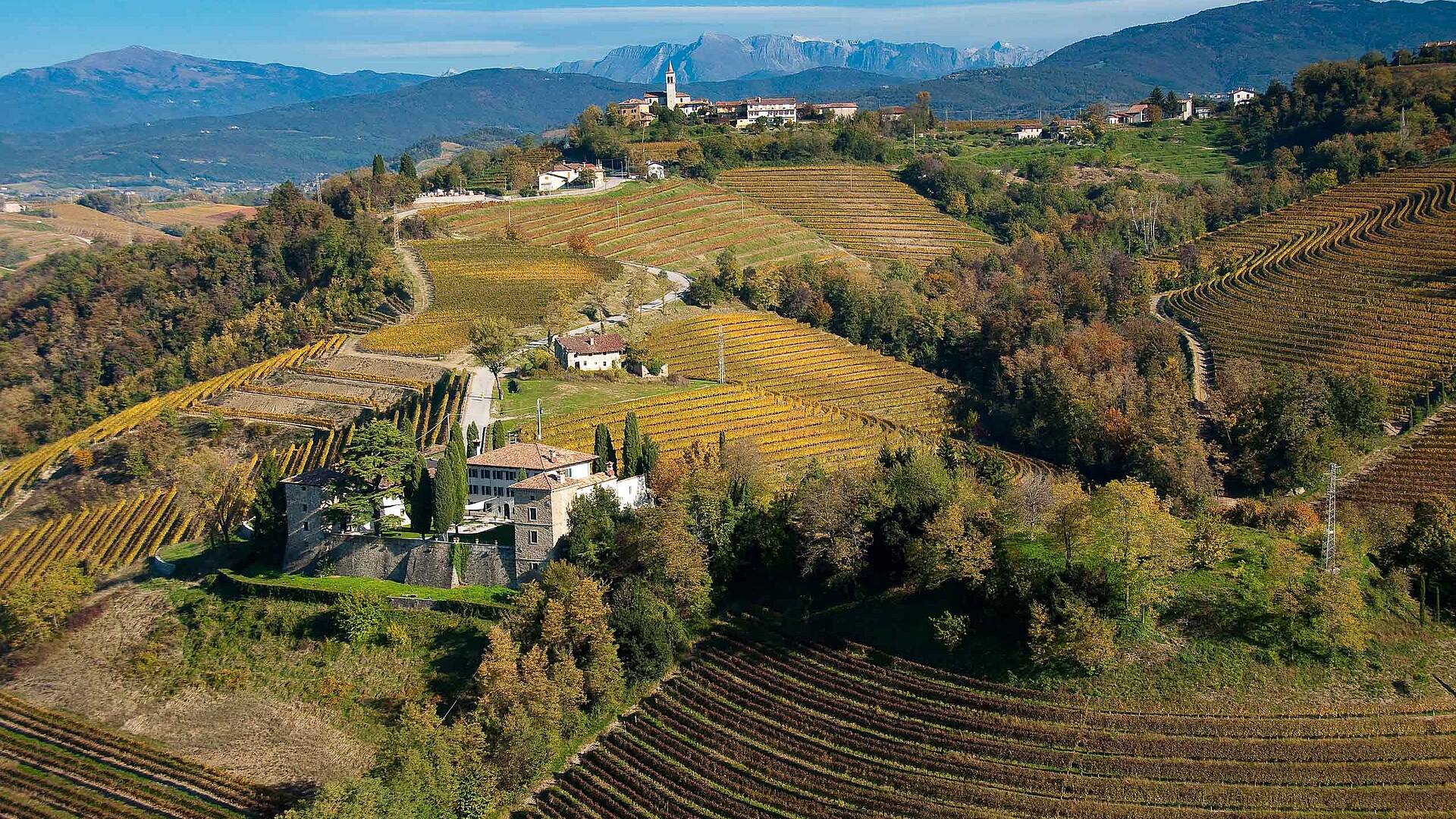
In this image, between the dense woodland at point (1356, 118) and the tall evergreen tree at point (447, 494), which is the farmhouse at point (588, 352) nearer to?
the tall evergreen tree at point (447, 494)

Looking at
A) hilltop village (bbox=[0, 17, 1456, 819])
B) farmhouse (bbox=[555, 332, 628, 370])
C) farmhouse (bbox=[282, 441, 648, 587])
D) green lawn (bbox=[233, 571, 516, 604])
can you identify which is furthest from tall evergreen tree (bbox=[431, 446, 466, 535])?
farmhouse (bbox=[555, 332, 628, 370])

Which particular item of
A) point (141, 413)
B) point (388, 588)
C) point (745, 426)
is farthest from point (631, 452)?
point (141, 413)

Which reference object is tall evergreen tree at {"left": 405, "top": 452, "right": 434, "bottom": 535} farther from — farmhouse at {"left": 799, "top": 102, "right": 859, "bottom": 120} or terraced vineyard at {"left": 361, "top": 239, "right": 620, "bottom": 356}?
farmhouse at {"left": 799, "top": 102, "right": 859, "bottom": 120}

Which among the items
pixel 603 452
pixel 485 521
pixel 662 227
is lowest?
pixel 485 521

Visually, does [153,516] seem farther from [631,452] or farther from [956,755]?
[956,755]

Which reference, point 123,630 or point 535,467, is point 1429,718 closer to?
point 535,467

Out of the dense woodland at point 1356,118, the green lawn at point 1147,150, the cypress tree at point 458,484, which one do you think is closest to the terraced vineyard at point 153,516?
the cypress tree at point 458,484

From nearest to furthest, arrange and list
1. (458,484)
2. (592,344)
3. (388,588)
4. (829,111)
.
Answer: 1. (388,588)
2. (458,484)
3. (592,344)
4. (829,111)

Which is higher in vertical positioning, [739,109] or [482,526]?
[739,109]

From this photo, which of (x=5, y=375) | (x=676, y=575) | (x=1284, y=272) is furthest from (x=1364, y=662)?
(x=5, y=375)
